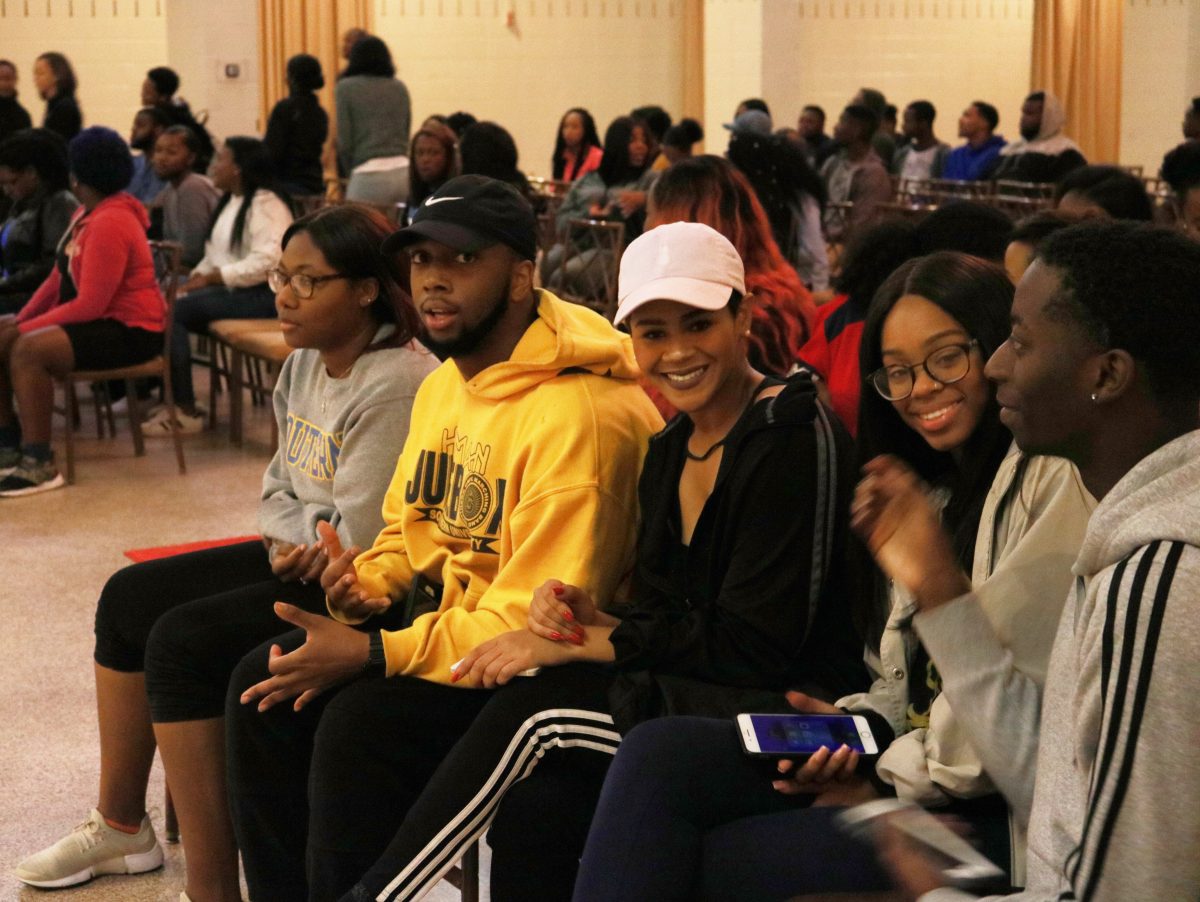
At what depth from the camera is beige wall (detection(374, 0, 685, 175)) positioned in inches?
467

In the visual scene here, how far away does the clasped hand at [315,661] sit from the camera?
2.12m

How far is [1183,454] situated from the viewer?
51.2 inches

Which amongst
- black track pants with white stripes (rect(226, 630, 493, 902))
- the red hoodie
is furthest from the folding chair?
black track pants with white stripes (rect(226, 630, 493, 902))

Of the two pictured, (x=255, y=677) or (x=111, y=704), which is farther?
(x=111, y=704)

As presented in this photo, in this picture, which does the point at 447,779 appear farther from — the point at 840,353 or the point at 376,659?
the point at 840,353

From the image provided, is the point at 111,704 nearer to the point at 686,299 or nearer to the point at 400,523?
the point at 400,523

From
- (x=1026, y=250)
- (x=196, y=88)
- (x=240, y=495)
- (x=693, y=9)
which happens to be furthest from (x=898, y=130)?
(x=1026, y=250)

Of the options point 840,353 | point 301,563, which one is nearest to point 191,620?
point 301,563

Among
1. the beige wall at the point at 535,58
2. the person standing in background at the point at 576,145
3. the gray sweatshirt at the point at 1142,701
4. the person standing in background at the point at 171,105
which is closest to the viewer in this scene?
the gray sweatshirt at the point at 1142,701

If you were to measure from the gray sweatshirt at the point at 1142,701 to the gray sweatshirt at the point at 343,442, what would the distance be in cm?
151

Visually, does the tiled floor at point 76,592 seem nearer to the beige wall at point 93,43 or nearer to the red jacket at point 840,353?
the red jacket at point 840,353

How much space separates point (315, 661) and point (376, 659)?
0.27 ft

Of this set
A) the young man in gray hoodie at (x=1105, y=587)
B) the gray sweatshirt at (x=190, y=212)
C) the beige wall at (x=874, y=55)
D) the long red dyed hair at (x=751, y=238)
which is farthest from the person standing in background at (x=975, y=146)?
the young man in gray hoodie at (x=1105, y=587)

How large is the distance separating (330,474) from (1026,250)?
1223mm
